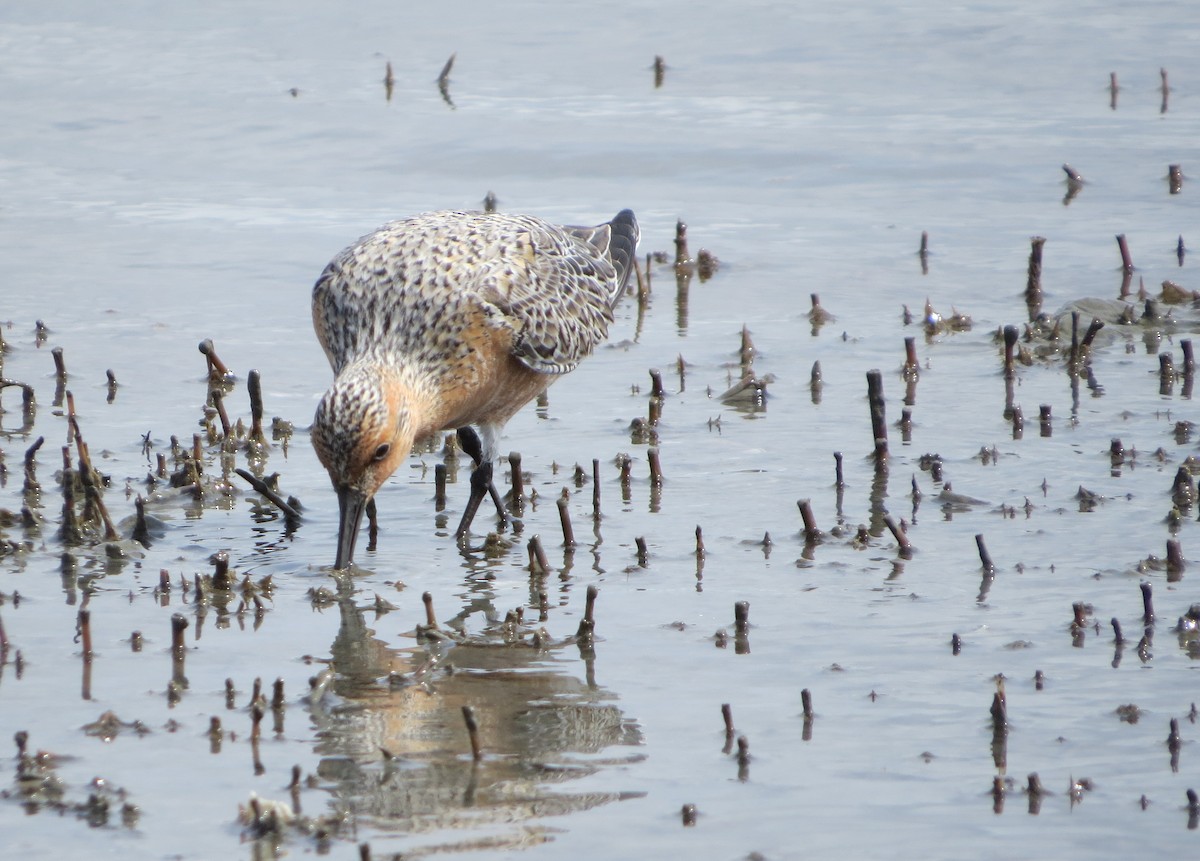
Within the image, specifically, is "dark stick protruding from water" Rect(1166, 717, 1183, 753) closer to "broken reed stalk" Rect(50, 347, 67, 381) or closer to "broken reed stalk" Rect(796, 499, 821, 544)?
"broken reed stalk" Rect(796, 499, 821, 544)

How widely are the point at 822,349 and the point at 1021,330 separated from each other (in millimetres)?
1142

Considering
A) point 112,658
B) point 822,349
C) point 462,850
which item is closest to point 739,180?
point 822,349

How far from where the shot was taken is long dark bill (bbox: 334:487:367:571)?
22.0 feet

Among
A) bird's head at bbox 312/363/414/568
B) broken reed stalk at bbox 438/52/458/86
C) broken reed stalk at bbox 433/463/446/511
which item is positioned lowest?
broken reed stalk at bbox 433/463/446/511

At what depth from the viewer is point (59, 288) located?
10.8 meters

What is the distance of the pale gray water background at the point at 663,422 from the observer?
196 inches

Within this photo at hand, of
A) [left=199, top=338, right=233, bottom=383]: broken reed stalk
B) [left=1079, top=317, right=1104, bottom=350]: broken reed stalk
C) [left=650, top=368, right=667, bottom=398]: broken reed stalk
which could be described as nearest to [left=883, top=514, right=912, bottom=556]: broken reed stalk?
[left=650, top=368, right=667, bottom=398]: broken reed stalk

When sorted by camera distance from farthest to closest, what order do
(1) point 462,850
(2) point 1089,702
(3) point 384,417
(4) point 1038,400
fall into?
(4) point 1038,400 < (3) point 384,417 < (2) point 1089,702 < (1) point 462,850

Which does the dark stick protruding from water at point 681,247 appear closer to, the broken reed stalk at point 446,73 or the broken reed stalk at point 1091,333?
the broken reed stalk at point 1091,333

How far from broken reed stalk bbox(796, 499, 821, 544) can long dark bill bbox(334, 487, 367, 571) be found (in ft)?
5.58

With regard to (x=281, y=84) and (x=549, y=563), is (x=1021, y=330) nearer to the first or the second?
(x=549, y=563)

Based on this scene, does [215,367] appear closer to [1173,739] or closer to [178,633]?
[178,633]

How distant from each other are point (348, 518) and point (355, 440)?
1.09 ft

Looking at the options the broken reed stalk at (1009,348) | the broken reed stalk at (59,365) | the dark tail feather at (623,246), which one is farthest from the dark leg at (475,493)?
the broken reed stalk at (1009,348)
